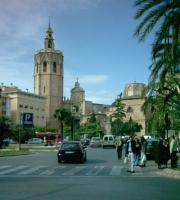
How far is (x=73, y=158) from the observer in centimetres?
2875

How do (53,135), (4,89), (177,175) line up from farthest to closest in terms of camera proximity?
(4,89)
(53,135)
(177,175)

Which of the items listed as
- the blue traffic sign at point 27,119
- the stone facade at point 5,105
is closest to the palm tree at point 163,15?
the blue traffic sign at point 27,119

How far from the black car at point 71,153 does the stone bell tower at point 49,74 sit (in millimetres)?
131595

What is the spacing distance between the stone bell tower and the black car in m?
132

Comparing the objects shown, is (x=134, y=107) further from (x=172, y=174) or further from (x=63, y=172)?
(x=172, y=174)

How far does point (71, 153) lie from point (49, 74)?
449 feet

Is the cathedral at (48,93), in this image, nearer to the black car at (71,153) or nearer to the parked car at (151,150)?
the parked car at (151,150)

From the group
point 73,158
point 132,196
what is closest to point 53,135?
point 73,158

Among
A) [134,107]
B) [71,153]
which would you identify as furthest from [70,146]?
[134,107]

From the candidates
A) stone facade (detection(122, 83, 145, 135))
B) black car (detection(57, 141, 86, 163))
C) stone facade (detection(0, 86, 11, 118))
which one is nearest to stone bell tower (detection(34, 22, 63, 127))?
stone facade (detection(0, 86, 11, 118))

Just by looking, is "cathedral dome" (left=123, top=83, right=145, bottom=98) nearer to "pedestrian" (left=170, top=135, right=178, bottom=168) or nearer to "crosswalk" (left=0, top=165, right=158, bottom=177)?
"pedestrian" (left=170, top=135, right=178, bottom=168)

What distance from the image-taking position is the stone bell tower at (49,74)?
16238 centimetres

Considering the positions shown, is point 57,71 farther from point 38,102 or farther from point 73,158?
point 73,158

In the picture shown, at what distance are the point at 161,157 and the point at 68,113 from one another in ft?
256
